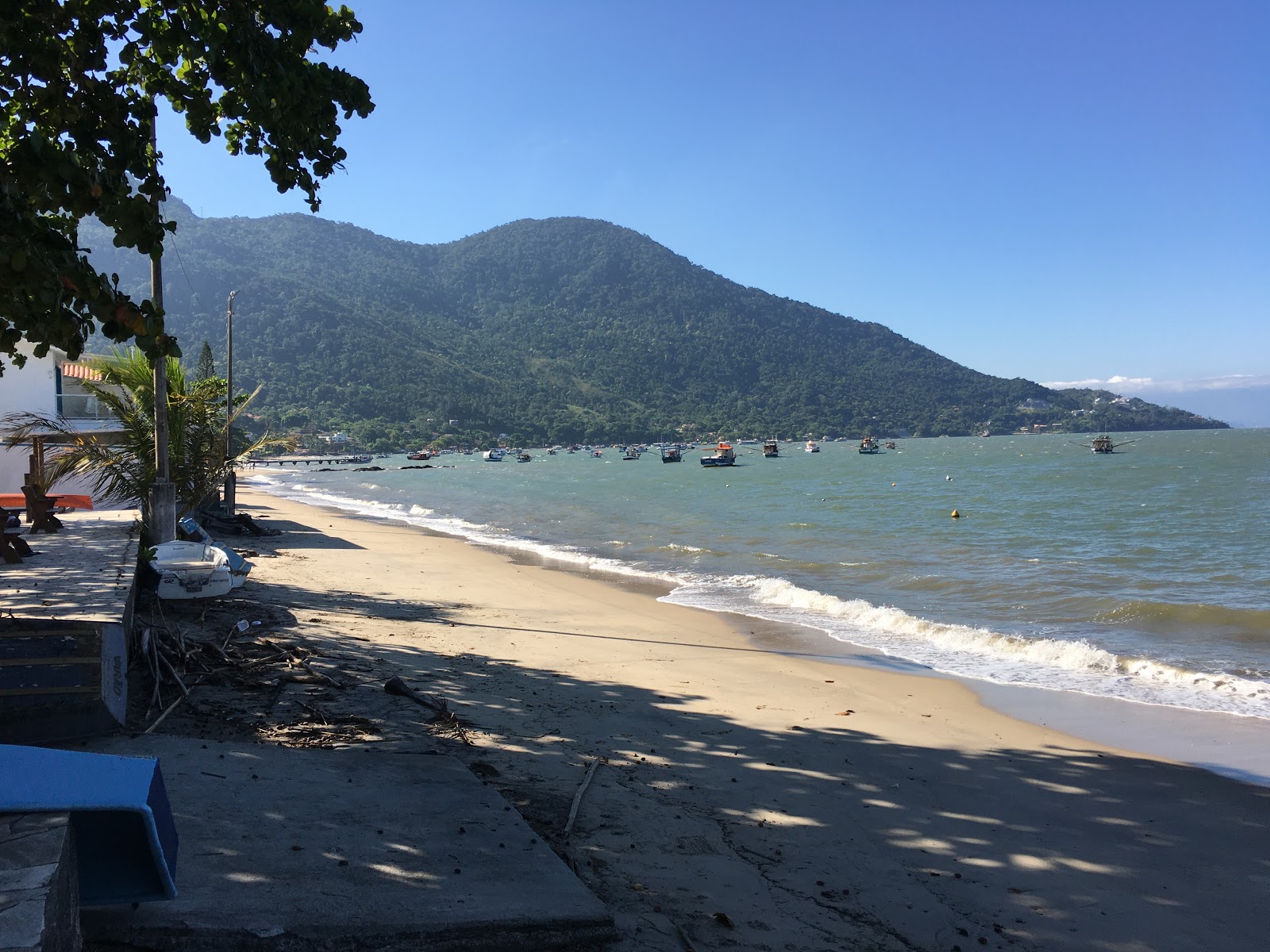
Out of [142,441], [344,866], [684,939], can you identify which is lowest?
[684,939]

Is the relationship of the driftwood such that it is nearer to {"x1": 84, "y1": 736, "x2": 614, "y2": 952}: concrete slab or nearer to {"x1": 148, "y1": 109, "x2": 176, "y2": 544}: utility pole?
{"x1": 84, "y1": 736, "x2": 614, "y2": 952}: concrete slab

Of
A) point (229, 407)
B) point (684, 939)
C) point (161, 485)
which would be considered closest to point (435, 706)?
point (684, 939)

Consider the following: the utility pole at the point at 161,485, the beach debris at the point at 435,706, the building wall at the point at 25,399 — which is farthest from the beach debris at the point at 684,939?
the building wall at the point at 25,399

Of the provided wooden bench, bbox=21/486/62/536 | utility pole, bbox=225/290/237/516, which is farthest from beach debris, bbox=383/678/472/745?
utility pole, bbox=225/290/237/516

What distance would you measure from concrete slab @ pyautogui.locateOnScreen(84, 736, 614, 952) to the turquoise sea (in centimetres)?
705

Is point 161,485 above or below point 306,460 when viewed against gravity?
above

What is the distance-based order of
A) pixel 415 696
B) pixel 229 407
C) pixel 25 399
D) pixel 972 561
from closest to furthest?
pixel 415 696 → pixel 25 399 → pixel 229 407 → pixel 972 561

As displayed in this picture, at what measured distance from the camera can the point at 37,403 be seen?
18.7m

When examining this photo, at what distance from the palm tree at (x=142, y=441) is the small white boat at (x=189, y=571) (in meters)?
2.73

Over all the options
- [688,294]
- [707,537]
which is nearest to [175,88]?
[707,537]

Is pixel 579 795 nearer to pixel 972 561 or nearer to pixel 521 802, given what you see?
pixel 521 802

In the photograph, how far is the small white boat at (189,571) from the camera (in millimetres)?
8625

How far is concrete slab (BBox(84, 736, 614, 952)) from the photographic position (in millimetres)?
2898

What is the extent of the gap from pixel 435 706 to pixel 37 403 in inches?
680
